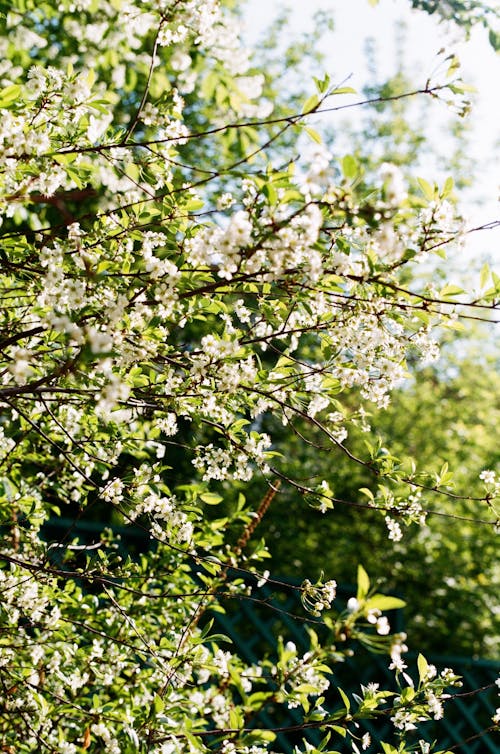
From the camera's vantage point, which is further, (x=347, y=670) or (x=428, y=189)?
(x=347, y=670)

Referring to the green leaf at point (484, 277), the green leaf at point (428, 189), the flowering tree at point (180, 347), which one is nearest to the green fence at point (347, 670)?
the flowering tree at point (180, 347)

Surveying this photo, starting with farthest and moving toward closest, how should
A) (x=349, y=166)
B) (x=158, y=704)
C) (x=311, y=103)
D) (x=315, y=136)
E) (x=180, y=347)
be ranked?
(x=180, y=347) < (x=158, y=704) < (x=311, y=103) < (x=315, y=136) < (x=349, y=166)

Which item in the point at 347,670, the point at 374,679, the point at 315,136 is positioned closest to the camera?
the point at 315,136

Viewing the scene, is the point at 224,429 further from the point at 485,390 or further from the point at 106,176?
the point at 485,390

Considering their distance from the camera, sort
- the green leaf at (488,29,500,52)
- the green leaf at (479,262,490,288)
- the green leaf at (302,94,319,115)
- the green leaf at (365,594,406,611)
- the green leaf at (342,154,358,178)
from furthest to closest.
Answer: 1. the green leaf at (488,29,500,52)
2. the green leaf at (479,262,490,288)
3. the green leaf at (302,94,319,115)
4. the green leaf at (342,154,358,178)
5. the green leaf at (365,594,406,611)

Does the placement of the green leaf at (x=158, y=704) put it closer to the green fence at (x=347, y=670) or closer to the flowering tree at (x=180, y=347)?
the flowering tree at (x=180, y=347)

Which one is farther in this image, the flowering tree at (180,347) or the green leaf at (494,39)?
the green leaf at (494,39)

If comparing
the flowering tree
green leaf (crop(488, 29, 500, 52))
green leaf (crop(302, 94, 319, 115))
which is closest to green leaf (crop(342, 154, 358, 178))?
the flowering tree

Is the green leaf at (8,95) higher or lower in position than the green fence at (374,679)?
higher

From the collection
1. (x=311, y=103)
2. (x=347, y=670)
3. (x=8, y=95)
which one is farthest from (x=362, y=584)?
(x=347, y=670)

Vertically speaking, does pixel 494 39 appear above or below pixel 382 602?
above

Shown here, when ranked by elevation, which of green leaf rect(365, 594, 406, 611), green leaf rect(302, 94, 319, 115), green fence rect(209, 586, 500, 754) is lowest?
green leaf rect(365, 594, 406, 611)

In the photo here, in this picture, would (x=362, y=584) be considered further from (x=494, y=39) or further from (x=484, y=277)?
(x=494, y=39)

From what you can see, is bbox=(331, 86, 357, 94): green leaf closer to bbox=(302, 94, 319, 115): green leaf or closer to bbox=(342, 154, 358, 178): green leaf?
bbox=(302, 94, 319, 115): green leaf
